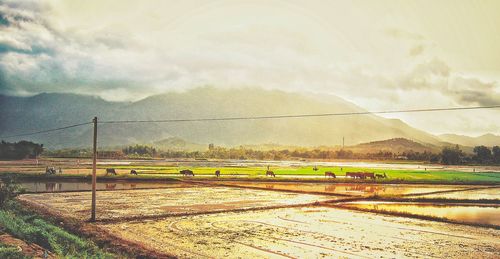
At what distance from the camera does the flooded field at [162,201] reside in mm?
23844

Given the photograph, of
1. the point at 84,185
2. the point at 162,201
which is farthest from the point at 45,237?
the point at 84,185

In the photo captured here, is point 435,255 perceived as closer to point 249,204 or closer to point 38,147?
point 249,204

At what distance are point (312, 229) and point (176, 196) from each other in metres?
15.3

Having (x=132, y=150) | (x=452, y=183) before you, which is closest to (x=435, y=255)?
(x=452, y=183)

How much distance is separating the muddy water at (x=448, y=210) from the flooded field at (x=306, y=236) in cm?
311

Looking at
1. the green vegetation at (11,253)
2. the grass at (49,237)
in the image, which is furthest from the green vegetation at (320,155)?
the green vegetation at (11,253)

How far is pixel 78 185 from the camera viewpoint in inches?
1575

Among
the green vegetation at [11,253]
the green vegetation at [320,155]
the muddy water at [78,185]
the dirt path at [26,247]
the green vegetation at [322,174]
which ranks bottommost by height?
the dirt path at [26,247]

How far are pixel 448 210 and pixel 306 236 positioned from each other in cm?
1419

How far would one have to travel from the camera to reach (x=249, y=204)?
91.6 feet

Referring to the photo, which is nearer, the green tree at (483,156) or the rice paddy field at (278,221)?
the rice paddy field at (278,221)

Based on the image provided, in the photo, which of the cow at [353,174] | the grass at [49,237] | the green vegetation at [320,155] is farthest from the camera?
the green vegetation at [320,155]

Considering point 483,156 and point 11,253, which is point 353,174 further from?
point 483,156

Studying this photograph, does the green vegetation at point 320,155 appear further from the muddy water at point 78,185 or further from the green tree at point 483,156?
the muddy water at point 78,185
